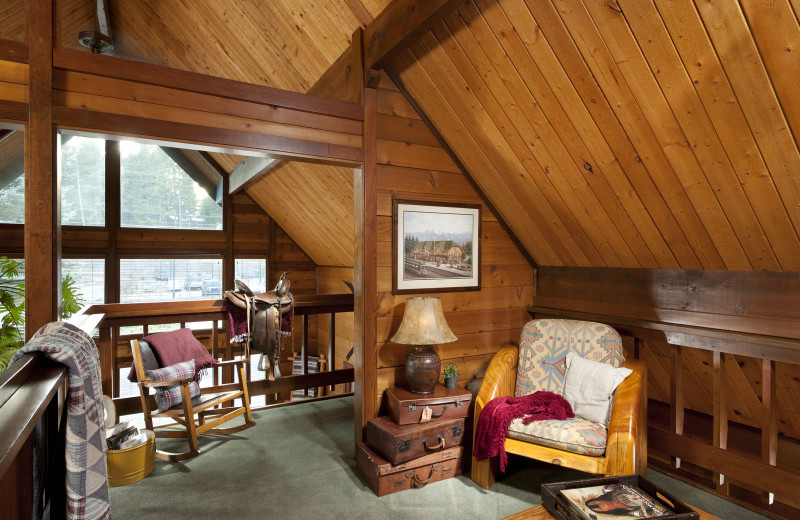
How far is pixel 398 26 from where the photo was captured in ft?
8.20

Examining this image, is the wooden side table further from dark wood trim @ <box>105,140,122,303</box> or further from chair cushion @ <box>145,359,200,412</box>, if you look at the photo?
dark wood trim @ <box>105,140,122,303</box>

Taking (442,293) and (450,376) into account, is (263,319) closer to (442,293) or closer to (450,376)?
(442,293)

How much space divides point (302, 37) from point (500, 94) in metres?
1.78

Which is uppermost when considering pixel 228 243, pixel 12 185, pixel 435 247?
pixel 12 185

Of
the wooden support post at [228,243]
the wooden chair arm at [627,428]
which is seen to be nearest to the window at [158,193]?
the wooden support post at [228,243]

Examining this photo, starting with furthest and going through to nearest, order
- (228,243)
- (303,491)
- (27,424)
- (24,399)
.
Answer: (228,243), (303,491), (24,399), (27,424)

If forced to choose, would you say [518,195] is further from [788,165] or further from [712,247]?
[788,165]

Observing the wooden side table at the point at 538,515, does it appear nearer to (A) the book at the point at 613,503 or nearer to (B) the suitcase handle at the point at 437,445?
(A) the book at the point at 613,503

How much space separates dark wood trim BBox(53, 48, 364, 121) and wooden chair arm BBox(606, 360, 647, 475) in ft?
7.55

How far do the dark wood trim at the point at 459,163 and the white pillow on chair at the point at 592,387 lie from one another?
1.12m

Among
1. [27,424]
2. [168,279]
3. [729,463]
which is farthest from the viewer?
[168,279]

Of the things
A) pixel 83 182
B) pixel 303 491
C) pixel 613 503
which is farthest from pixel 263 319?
pixel 83 182

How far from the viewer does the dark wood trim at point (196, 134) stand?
221 centimetres

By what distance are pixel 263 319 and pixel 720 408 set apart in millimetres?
3126
